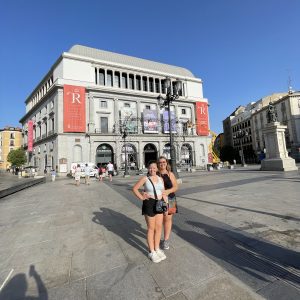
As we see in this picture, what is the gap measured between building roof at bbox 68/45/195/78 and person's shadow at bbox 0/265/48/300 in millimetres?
45828

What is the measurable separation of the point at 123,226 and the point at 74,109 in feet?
116

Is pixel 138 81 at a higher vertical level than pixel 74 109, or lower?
higher

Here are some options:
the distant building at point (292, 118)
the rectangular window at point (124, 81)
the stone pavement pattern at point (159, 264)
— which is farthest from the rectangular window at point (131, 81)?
the stone pavement pattern at point (159, 264)

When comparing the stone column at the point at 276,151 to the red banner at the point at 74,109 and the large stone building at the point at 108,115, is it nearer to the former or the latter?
the large stone building at the point at 108,115

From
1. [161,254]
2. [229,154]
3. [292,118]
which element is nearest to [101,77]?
[161,254]

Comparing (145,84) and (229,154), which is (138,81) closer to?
(145,84)

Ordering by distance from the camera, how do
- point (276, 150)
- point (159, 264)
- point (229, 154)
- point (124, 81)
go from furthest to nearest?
point (229, 154)
point (124, 81)
point (276, 150)
point (159, 264)

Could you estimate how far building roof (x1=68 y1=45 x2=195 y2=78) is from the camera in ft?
142

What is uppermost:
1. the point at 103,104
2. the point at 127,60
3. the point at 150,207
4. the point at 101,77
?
the point at 127,60

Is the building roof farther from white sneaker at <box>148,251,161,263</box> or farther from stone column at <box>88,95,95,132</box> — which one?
white sneaker at <box>148,251,161,263</box>

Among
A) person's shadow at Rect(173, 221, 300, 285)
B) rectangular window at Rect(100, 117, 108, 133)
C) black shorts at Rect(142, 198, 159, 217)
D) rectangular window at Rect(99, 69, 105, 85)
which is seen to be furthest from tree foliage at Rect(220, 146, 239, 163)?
black shorts at Rect(142, 198, 159, 217)

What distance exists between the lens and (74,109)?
3675cm

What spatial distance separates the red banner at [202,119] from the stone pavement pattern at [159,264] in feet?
147

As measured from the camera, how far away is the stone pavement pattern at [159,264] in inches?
96.6
